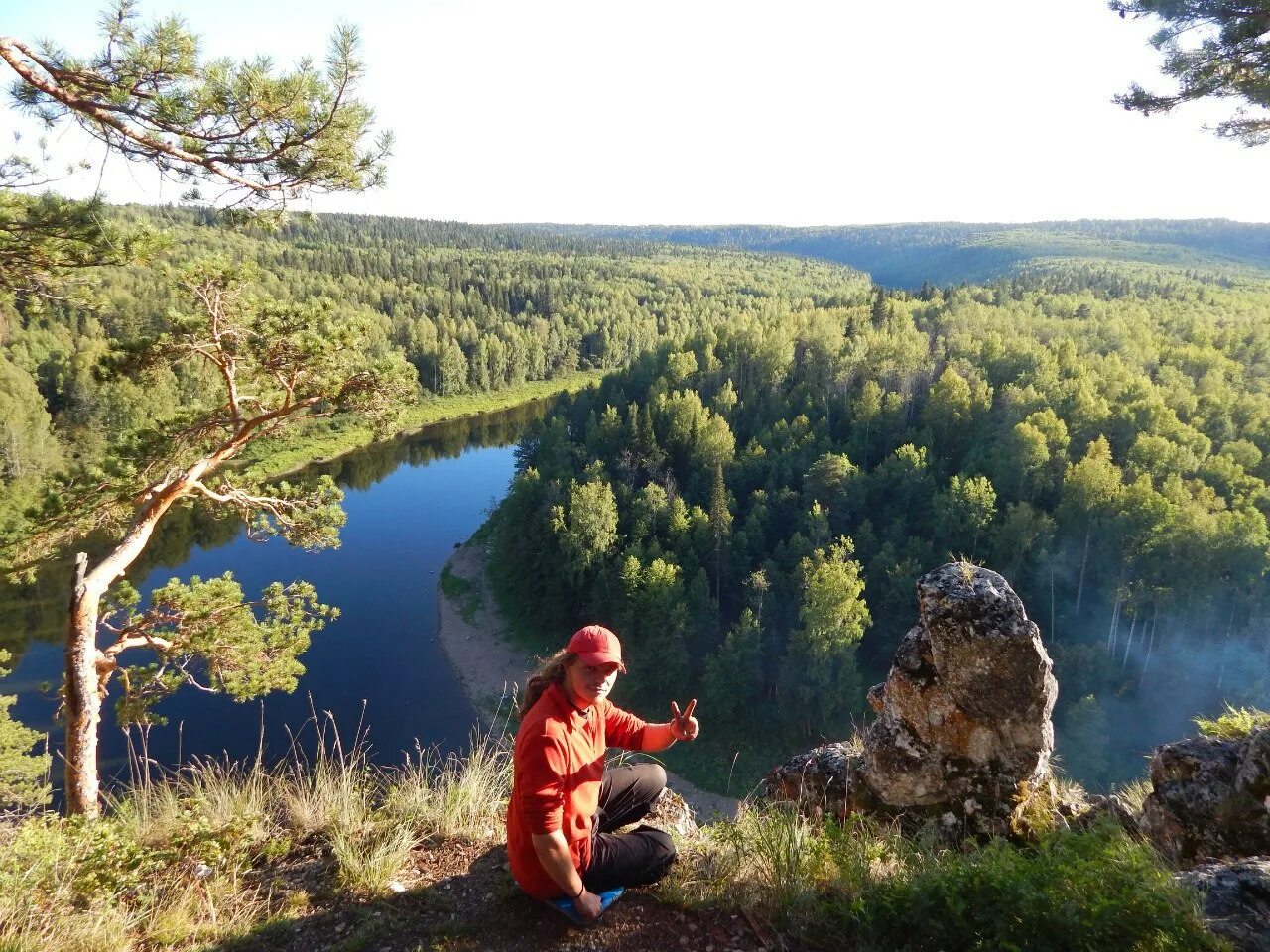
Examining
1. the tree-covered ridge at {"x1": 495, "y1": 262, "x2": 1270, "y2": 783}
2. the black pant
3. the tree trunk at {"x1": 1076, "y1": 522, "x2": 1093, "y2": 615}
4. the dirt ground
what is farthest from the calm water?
the tree trunk at {"x1": 1076, "y1": 522, "x2": 1093, "y2": 615}

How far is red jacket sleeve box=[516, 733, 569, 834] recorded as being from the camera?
3070 millimetres

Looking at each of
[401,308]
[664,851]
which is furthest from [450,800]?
[401,308]

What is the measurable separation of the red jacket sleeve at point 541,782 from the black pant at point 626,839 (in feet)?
1.58

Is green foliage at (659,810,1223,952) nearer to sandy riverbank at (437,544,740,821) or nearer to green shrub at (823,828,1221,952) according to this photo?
green shrub at (823,828,1221,952)

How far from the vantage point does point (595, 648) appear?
3.22 metres

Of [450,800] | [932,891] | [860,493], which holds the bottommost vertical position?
[860,493]

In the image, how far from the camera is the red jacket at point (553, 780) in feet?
10.1

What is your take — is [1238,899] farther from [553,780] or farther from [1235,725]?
[553,780]

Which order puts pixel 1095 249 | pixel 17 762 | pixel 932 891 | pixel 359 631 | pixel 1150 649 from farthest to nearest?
pixel 1095 249
pixel 359 631
pixel 1150 649
pixel 17 762
pixel 932 891

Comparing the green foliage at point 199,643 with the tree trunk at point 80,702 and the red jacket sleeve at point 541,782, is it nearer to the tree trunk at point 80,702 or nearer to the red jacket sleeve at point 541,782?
the tree trunk at point 80,702

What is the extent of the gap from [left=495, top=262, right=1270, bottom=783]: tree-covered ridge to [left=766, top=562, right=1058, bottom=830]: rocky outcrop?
1849cm

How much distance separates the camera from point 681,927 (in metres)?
3.34

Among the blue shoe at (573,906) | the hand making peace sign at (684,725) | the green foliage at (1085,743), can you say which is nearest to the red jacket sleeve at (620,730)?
the hand making peace sign at (684,725)

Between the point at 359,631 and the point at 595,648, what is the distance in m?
27.8
